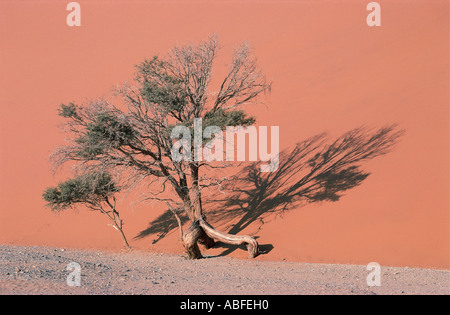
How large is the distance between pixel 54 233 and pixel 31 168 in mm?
7581

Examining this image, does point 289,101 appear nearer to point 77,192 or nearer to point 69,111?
point 77,192

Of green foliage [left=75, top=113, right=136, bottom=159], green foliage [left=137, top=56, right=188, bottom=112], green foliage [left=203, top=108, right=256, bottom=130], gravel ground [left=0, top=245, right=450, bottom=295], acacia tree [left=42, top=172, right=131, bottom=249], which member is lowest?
gravel ground [left=0, top=245, right=450, bottom=295]

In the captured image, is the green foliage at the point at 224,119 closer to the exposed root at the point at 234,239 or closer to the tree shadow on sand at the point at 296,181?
the tree shadow on sand at the point at 296,181

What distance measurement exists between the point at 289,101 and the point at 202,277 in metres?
16.0

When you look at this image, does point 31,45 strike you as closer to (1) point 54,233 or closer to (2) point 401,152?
(1) point 54,233

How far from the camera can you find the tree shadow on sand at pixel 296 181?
53.1 ft

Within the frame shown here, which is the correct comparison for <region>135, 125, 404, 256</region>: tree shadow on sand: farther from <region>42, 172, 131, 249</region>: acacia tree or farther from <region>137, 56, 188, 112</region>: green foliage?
<region>137, 56, 188, 112</region>: green foliage

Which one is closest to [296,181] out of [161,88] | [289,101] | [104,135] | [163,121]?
[163,121]

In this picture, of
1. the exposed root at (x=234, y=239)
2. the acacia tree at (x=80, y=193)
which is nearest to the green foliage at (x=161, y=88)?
the acacia tree at (x=80, y=193)

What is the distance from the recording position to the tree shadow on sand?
16.2 meters

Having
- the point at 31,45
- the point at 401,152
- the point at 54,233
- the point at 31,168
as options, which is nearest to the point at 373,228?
the point at 401,152

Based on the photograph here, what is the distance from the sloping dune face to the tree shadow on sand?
14 cm

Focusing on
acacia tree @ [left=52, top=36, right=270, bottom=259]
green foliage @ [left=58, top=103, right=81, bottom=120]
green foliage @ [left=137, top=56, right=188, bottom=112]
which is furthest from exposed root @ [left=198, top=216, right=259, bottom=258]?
green foliage @ [left=58, top=103, right=81, bottom=120]
